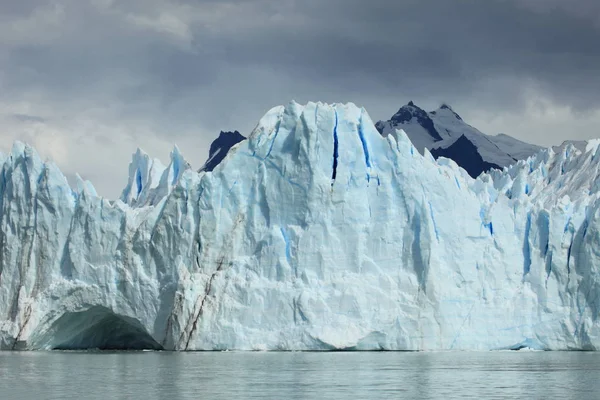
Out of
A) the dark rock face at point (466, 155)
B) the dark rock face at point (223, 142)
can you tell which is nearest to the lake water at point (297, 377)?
the dark rock face at point (466, 155)

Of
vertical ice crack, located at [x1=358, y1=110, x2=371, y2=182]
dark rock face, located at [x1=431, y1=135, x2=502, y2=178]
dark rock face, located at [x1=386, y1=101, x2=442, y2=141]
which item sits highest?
dark rock face, located at [x1=386, y1=101, x2=442, y2=141]

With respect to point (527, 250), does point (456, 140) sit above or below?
above

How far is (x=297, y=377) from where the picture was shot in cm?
2411

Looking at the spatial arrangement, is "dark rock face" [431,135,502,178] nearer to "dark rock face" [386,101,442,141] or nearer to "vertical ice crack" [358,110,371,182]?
"dark rock face" [386,101,442,141]

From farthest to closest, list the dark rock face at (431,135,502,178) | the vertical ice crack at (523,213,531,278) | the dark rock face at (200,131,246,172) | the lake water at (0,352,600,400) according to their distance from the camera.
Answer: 1. the dark rock face at (200,131,246,172)
2. the dark rock face at (431,135,502,178)
3. the vertical ice crack at (523,213,531,278)
4. the lake water at (0,352,600,400)

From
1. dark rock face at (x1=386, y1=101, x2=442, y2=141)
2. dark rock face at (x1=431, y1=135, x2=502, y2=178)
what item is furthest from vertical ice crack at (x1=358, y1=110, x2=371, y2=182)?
dark rock face at (x1=386, y1=101, x2=442, y2=141)

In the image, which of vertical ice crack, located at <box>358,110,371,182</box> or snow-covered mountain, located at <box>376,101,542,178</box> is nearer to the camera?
vertical ice crack, located at <box>358,110,371,182</box>

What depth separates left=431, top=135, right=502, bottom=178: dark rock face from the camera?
245 ft

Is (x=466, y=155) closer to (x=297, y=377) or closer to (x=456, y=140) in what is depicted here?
(x=456, y=140)

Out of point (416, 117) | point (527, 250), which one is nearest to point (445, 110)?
point (416, 117)

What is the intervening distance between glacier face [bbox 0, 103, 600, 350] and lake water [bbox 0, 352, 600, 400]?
2.00 meters

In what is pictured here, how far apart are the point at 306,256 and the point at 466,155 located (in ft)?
140

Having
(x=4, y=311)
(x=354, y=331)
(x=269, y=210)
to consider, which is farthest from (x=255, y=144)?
(x=4, y=311)

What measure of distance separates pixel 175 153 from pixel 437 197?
47.3 feet
